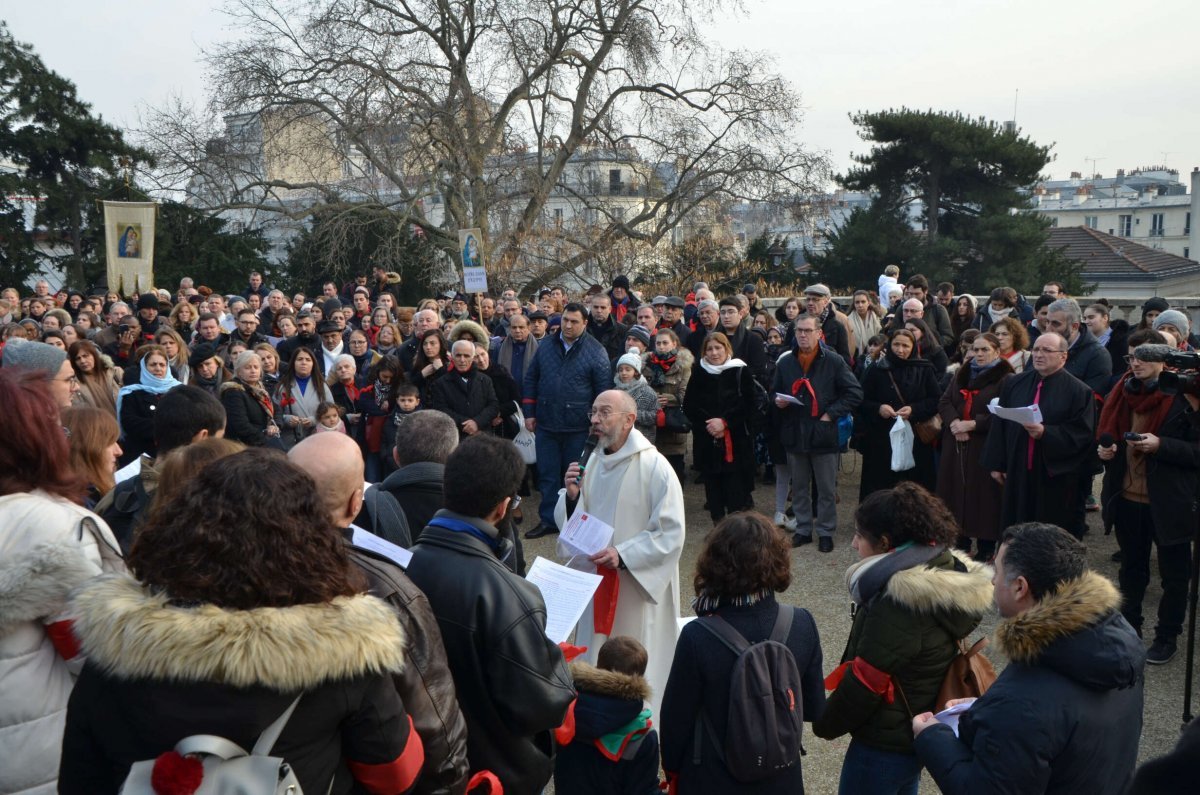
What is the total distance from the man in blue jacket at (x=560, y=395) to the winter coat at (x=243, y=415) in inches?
91.4

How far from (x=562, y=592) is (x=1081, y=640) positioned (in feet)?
6.90

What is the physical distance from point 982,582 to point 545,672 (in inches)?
56.2

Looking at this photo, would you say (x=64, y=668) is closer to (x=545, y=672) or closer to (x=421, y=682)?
(x=421, y=682)

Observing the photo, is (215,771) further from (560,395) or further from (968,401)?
(560,395)

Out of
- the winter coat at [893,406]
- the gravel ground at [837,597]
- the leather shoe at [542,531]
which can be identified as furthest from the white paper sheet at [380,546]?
the winter coat at [893,406]

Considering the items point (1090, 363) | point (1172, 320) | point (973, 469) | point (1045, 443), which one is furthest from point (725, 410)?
point (1172, 320)

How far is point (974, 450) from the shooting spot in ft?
23.4

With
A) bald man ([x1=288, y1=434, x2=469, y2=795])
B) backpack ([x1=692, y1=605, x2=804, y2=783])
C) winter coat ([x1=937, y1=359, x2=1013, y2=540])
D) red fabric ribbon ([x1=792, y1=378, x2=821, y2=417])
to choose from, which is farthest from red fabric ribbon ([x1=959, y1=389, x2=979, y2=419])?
bald man ([x1=288, y1=434, x2=469, y2=795])

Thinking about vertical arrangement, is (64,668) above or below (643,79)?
below

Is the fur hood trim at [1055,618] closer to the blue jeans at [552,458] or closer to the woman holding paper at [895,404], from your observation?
the woman holding paper at [895,404]

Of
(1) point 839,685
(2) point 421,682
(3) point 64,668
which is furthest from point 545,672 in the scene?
(3) point 64,668

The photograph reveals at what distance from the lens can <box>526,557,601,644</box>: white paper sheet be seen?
12.5ft

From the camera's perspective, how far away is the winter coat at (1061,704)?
2.46 meters

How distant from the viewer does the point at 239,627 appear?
1.79 meters
